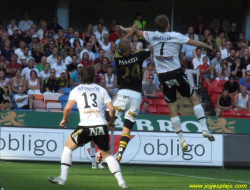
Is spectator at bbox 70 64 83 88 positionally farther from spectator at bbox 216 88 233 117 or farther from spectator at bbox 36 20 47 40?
spectator at bbox 216 88 233 117

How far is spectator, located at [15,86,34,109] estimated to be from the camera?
18328 millimetres

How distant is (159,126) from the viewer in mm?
17094

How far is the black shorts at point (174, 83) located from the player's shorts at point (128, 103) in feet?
2.48

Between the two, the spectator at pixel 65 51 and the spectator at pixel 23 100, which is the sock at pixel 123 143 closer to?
the spectator at pixel 23 100

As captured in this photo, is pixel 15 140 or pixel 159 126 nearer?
pixel 15 140

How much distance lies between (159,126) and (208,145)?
2.28m

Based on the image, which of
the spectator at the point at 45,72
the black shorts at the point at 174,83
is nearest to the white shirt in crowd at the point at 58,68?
the spectator at the point at 45,72

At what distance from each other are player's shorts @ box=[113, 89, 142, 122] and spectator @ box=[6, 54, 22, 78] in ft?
30.7

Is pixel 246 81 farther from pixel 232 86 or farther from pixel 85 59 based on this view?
pixel 85 59

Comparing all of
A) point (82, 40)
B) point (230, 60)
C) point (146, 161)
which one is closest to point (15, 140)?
point (146, 161)

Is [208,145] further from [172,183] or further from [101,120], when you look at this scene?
[101,120]

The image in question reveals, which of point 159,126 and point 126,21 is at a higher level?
point 126,21

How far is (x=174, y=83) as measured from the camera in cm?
1037

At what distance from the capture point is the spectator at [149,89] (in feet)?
64.0
